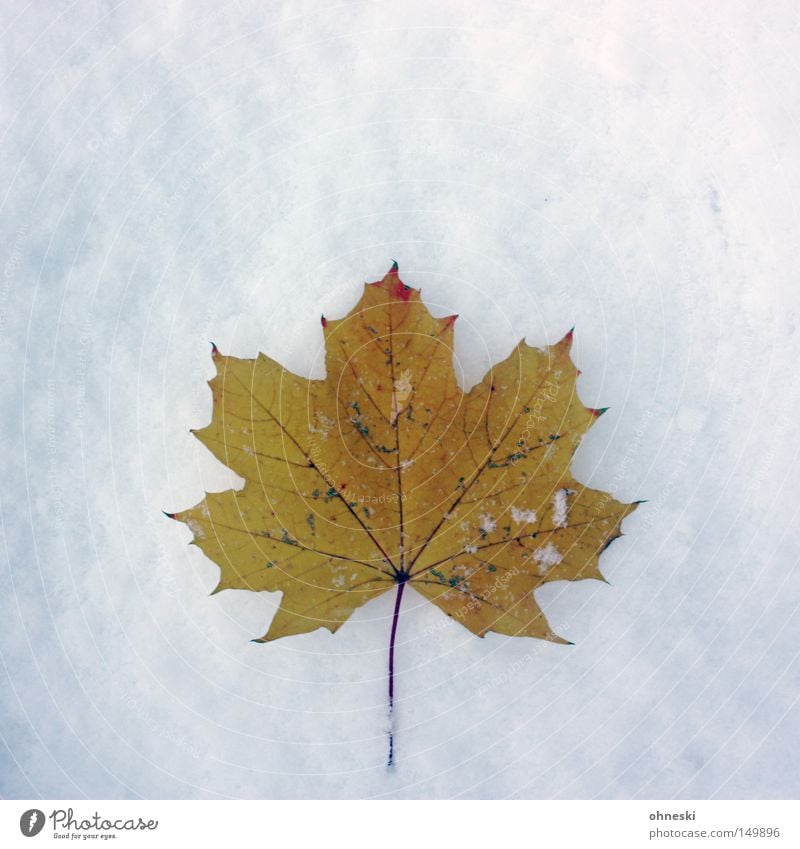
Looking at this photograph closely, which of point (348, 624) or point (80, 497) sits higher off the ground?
point (80, 497)

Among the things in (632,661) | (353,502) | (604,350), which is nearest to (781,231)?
(604,350)

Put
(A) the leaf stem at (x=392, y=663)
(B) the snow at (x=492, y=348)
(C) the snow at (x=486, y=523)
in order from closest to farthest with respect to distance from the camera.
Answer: (C) the snow at (x=486, y=523)
(A) the leaf stem at (x=392, y=663)
(B) the snow at (x=492, y=348)

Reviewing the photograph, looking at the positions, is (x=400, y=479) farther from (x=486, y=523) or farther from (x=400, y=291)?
(x=400, y=291)

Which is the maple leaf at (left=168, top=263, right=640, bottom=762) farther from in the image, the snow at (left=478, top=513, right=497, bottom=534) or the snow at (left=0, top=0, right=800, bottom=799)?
the snow at (left=0, top=0, right=800, bottom=799)

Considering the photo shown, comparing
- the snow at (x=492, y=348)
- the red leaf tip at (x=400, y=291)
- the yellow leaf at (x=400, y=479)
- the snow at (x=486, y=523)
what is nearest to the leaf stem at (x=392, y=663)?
the snow at (x=492, y=348)

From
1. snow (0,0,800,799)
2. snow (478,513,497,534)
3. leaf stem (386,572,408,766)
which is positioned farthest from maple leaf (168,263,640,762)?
snow (0,0,800,799)

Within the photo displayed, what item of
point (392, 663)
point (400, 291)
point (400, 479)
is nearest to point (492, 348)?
point (400, 291)

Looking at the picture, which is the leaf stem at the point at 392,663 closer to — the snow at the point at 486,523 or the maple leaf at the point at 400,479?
the maple leaf at the point at 400,479

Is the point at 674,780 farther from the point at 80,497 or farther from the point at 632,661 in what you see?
the point at 80,497
